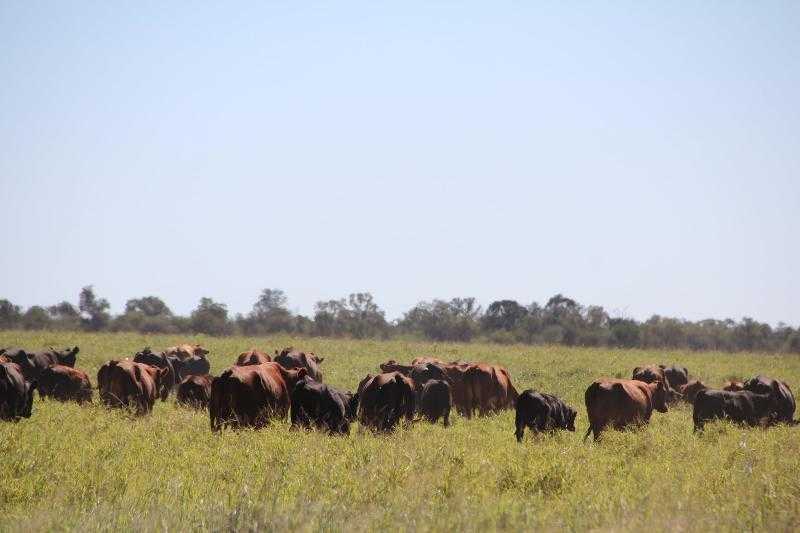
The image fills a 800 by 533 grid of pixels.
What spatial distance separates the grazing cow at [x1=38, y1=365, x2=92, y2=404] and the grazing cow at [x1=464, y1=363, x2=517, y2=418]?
9.14 metres

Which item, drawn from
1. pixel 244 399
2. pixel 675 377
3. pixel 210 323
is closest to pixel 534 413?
pixel 244 399

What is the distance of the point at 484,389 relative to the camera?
74.7 feet

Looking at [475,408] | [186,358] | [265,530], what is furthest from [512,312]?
[265,530]

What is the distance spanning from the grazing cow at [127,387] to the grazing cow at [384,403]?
5188 mm

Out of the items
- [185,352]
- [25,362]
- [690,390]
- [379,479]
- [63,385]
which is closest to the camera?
[379,479]

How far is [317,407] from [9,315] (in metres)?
74.7

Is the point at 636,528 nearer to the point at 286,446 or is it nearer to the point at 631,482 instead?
the point at 631,482

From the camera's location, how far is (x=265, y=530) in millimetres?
7785

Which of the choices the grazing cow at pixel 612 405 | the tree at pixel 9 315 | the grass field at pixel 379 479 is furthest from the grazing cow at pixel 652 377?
the tree at pixel 9 315

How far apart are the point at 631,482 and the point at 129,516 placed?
5594mm

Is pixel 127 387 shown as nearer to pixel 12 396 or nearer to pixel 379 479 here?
pixel 12 396

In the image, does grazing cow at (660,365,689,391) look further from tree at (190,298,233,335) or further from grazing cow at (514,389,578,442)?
tree at (190,298,233,335)

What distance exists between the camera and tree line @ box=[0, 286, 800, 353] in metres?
78.3

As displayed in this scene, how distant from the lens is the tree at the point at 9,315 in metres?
77.9
